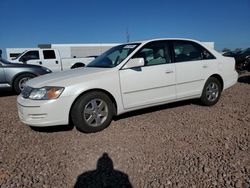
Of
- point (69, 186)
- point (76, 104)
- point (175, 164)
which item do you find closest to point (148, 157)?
point (175, 164)

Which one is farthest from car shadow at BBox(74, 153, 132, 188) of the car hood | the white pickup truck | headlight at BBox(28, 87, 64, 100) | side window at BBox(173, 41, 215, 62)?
the white pickup truck

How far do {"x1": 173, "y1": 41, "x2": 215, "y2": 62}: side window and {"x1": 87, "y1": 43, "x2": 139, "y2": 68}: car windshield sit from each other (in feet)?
2.96

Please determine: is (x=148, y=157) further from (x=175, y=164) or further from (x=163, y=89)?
(x=163, y=89)

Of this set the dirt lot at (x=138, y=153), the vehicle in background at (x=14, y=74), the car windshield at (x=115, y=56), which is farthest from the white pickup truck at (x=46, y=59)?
the car windshield at (x=115, y=56)

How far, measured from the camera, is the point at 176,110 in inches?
199

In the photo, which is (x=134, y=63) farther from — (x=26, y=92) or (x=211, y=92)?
(x=211, y=92)

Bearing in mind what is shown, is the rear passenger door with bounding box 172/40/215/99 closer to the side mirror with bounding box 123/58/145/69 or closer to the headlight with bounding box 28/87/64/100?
the side mirror with bounding box 123/58/145/69

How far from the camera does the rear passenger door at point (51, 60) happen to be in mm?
12047

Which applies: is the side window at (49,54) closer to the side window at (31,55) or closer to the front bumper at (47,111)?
the side window at (31,55)

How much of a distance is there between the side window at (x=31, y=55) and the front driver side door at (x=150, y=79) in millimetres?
8778

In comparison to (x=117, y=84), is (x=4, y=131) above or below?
below

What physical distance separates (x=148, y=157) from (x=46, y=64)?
33.7 ft

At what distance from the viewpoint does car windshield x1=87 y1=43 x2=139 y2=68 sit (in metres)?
4.42

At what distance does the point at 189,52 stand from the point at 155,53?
855 mm
